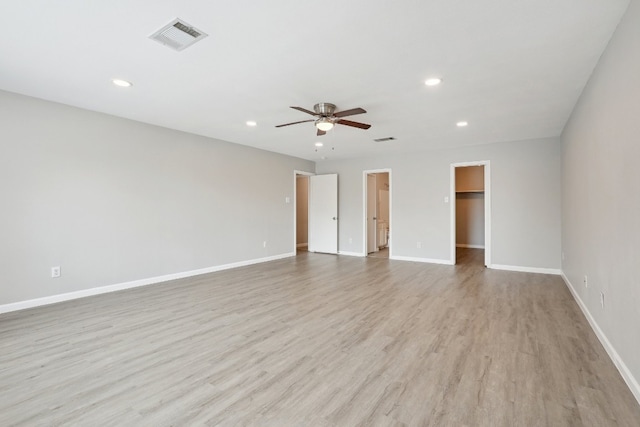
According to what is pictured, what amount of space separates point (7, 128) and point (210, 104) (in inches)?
88.9

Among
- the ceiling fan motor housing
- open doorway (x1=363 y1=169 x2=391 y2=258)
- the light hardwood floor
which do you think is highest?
the ceiling fan motor housing

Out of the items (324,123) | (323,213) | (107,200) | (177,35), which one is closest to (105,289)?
(107,200)

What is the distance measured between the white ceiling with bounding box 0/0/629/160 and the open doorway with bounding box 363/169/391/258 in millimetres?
3349

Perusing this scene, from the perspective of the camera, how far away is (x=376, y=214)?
8.27 m

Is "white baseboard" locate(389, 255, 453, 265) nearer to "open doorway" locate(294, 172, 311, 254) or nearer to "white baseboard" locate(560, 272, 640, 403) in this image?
"white baseboard" locate(560, 272, 640, 403)

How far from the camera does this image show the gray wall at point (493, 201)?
5496 millimetres

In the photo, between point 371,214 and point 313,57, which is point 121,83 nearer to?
point 313,57

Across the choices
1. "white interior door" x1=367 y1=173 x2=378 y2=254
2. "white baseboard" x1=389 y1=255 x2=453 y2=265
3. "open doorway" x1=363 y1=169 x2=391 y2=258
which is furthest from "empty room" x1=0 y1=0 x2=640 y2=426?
"white interior door" x1=367 y1=173 x2=378 y2=254

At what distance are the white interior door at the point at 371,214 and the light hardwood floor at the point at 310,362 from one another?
372 cm

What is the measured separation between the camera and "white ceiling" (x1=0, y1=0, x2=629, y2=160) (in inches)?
80.5

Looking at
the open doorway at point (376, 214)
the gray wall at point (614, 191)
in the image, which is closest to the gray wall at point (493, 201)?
the open doorway at point (376, 214)

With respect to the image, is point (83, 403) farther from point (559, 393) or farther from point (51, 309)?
point (559, 393)

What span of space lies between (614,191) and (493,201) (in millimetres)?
3840

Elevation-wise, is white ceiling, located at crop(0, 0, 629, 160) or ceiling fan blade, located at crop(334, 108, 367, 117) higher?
white ceiling, located at crop(0, 0, 629, 160)
